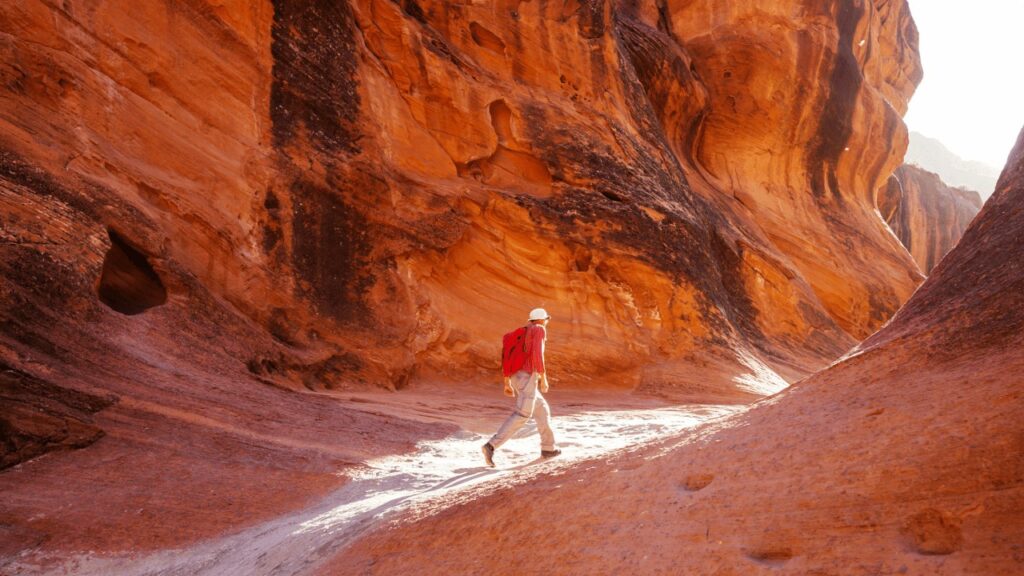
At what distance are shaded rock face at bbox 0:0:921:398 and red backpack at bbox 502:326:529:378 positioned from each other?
3.48 m

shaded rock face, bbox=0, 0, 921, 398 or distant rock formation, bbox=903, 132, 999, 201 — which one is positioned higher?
distant rock formation, bbox=903, 132, 999, 201

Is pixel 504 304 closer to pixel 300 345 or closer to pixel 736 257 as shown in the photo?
pixel 300 345

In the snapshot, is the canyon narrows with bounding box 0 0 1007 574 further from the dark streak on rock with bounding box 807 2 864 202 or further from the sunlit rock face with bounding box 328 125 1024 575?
the dark streak on rock with bounding box 807 2 864 202

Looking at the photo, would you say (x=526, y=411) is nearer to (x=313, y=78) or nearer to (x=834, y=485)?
(x=834, y=485)

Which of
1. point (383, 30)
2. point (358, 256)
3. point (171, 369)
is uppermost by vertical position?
point (383, 30)

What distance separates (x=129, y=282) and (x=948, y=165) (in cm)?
10976

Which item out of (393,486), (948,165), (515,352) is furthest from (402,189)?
(948,165)

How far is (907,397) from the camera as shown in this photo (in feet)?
9.48

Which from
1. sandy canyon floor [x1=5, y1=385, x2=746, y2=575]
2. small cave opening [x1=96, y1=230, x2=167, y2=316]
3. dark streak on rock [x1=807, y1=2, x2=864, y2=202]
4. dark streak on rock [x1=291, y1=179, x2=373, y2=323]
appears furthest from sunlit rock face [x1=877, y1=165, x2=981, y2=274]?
small cave opening [x1=96, y1=230, x2=167, y2=316]

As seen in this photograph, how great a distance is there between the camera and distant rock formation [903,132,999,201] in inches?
3568

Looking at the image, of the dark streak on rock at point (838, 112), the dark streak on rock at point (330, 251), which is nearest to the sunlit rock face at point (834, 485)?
the dark streak on rock at point (330, 251)

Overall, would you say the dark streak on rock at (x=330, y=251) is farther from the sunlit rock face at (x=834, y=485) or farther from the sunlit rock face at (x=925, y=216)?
the sunlit rock face at (x=925, y=216)

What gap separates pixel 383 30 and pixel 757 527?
11.9m

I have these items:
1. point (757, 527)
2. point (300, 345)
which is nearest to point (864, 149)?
point (300, 345)
